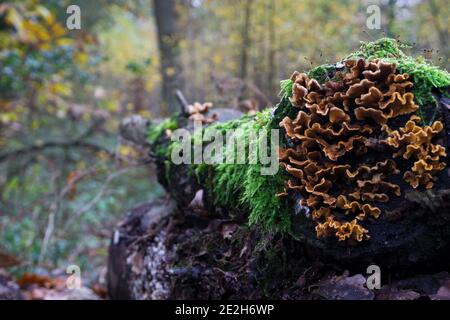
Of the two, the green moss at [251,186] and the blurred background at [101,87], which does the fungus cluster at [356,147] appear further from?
the blurred background at [101,87]

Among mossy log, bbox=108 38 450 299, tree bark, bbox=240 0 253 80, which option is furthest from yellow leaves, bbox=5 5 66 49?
tree bark, bbox=240 0 253 80

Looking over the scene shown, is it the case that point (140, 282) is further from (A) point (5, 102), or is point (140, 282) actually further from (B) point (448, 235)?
(A) point (5, 102)

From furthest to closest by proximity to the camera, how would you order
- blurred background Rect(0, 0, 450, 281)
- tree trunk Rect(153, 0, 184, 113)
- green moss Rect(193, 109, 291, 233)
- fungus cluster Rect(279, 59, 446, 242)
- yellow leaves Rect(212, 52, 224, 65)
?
yellow leaves Rect(212, 52, 224, 65), tree trunk Rect(153, 0, 184, 113), blurred background Rect(0, 0, 450, 281), green moss Rect(193, 109, 291, 233), fungus cluster Rect(279, 59, 446, 242)

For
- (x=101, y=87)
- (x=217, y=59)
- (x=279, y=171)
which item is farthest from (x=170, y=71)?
(x=279, y=171)

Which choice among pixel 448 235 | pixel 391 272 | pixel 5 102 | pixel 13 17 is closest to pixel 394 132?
pixel 448 235

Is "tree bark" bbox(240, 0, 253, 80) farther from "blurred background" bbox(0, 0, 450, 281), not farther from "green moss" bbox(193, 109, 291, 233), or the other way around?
"green moss" bbox(193, 109, 291, 233)

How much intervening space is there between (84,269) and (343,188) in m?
5.77

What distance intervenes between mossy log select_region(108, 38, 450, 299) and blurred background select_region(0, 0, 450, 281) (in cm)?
193

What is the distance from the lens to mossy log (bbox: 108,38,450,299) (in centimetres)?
233

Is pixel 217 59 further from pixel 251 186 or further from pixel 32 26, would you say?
pixel 251 186

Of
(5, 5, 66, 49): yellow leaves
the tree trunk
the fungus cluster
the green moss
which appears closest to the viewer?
the fungus cluster

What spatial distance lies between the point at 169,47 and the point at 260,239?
24.9ft
